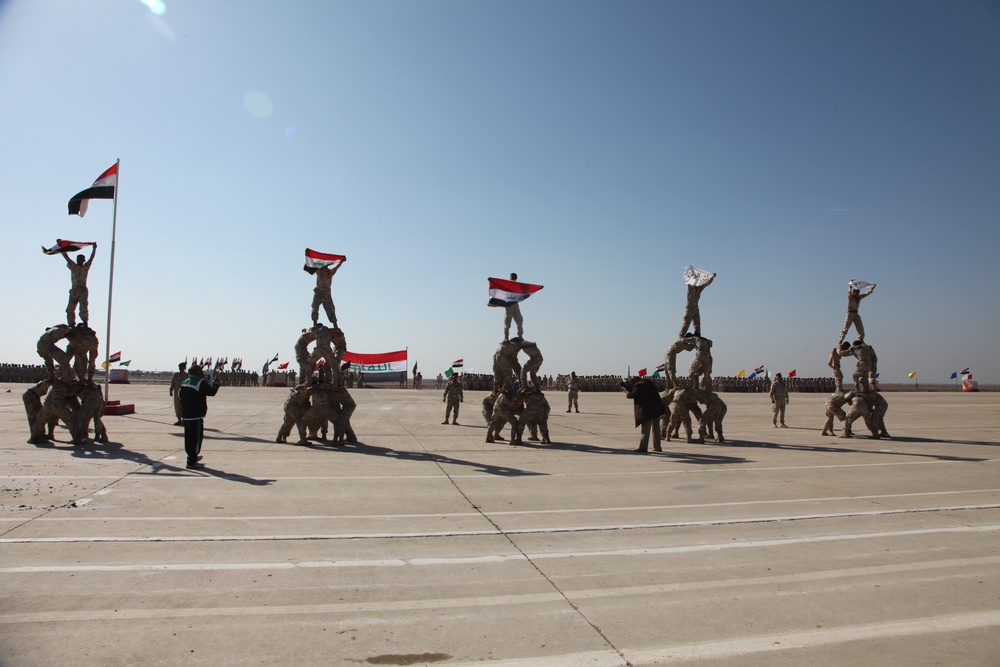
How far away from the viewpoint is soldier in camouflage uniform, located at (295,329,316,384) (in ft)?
47.1

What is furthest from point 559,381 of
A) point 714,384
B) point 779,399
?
point 779,399

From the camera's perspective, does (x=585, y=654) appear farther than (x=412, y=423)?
No

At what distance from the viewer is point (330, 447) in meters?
13.3

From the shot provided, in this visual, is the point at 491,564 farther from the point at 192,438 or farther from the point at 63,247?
the point at 63,247

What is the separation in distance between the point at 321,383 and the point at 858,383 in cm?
1442

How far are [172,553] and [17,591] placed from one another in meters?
1.15

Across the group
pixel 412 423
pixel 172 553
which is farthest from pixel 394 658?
pixel 412 423

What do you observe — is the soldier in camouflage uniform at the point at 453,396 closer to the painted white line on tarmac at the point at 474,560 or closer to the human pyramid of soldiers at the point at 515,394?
the human pyramid of soldiers at the point at 515,394

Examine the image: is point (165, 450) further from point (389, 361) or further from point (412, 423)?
point (389, 361)

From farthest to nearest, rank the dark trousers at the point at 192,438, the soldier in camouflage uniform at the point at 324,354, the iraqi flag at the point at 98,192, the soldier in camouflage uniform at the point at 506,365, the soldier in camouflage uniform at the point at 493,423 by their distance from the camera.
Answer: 1. the iraqi flag at the point at 98,192
2. the soldier in camouflage uniform at the point at 506,365
3. the soldier in camouflage uniform at the point at 493,423
4. the soldier in camouflage uniform at the point at 324,354
5. the dark trousers at the point at 192,438

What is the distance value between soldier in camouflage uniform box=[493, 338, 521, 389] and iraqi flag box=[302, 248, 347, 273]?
447 cm

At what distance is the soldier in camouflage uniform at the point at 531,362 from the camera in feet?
49.9

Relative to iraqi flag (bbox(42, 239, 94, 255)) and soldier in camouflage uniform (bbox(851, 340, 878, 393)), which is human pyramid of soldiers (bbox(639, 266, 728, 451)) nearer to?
soldier in camouflage uniform (bbox(851, 340, 878, 393))

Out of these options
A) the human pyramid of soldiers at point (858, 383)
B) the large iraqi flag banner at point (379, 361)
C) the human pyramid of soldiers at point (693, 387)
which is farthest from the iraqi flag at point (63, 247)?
the large iraqi flag banner at point (379, 361)
